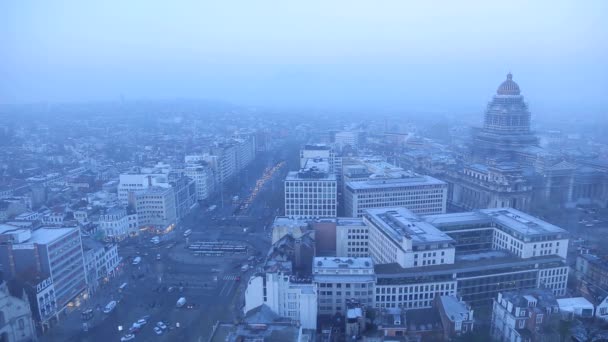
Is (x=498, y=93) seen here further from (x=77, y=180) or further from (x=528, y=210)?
(x=77, y=180)

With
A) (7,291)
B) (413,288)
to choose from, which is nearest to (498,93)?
(413,288)

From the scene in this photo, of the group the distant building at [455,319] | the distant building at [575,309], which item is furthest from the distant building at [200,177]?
the distant building at [575,309]

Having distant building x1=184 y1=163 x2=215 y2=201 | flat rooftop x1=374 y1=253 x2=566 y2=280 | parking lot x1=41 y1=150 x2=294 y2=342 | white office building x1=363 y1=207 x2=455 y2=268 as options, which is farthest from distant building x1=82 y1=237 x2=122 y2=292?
distant building x1=184 y1=163 x2=215 y2=201

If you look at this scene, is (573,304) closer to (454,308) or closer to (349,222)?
(454,308)

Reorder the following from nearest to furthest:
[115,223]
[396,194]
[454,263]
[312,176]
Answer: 1. [454,263]
2. [115,223]
3. [396,194]
4. [312,176]

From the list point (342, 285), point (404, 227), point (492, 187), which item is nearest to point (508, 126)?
point (492, 187)

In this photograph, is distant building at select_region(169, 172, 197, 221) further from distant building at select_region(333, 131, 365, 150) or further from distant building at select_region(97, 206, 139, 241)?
distant building at select_region(333, 131, 365, 150)
